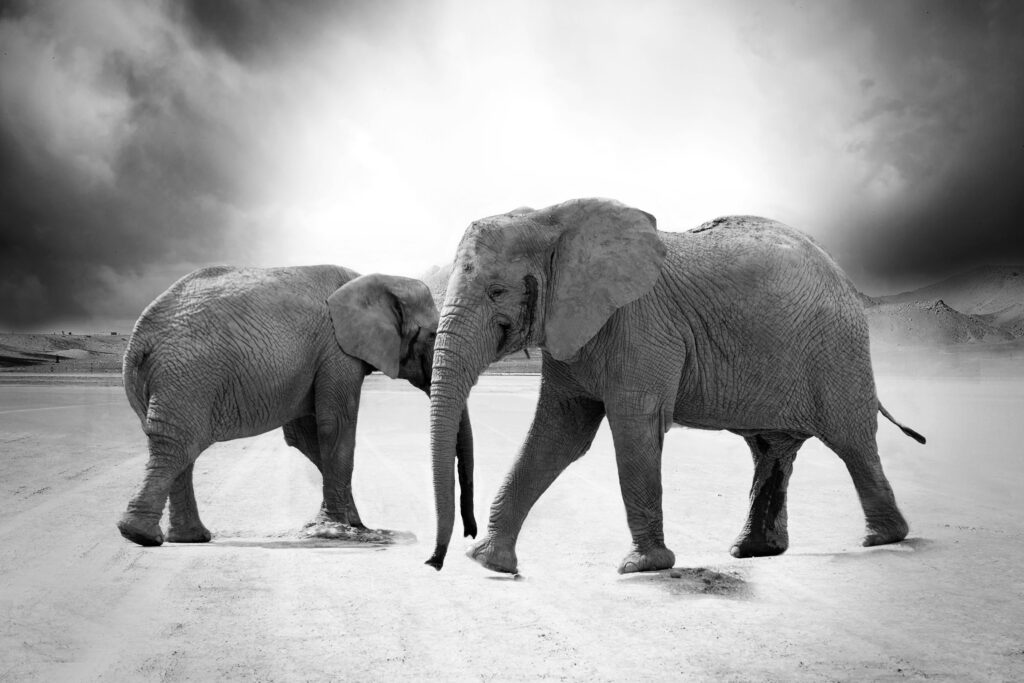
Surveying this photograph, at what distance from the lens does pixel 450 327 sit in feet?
21.5

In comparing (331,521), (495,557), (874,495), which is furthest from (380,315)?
(874,495)

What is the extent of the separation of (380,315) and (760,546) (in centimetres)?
458

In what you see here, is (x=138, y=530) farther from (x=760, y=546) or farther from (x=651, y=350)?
(x=760, y=546)

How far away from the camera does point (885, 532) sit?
25.5 feet

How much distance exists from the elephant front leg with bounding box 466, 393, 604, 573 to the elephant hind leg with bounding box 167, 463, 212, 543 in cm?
318

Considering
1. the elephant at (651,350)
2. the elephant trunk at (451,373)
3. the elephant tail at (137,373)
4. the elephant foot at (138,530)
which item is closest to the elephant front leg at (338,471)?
the elephant foot at (138,530)

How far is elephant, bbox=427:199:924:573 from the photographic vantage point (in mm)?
6621

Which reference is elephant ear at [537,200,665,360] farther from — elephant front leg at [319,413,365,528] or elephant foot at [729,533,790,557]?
elephant front leg at [319,413,365,528]

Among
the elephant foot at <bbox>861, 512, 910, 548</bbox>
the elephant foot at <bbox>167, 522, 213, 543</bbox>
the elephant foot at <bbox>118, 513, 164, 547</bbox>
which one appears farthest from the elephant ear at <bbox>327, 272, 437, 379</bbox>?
the elephant foot at <bbox>861, 512, 910, 548</bbox>

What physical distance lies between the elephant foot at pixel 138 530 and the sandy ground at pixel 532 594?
13 centimetres

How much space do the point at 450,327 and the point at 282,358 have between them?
10.8ft

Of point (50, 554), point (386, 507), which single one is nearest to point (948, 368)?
point (386, 507)

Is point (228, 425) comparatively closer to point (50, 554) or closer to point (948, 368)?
point (50, 554)

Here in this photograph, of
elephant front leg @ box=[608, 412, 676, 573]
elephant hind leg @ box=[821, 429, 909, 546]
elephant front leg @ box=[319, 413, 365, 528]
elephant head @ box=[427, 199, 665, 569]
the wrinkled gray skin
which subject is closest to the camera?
elephant head @ box=[427, 199, 665, 569]
